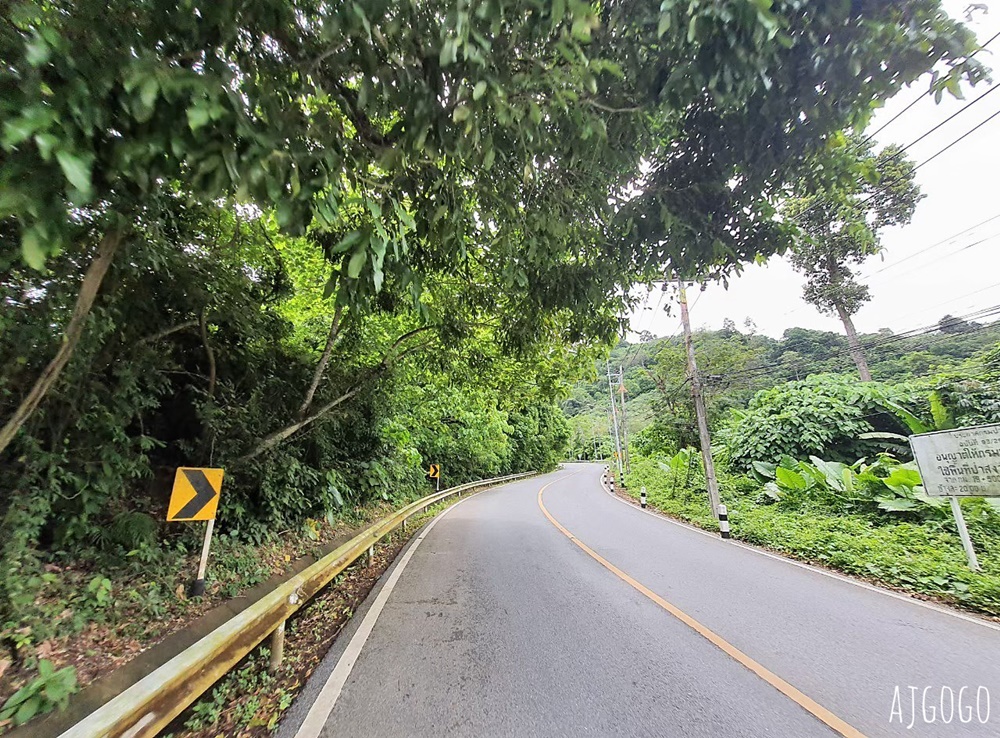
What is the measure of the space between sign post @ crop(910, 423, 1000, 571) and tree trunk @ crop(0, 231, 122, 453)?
9.30 m

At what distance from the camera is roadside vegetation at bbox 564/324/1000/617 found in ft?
22.1

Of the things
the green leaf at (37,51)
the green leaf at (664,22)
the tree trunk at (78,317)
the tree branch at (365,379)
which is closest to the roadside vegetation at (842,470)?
the green leaf at (664,22)

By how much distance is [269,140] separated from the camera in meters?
1.84

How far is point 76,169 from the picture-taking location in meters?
1.39

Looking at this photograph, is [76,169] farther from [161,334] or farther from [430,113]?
[161,334]

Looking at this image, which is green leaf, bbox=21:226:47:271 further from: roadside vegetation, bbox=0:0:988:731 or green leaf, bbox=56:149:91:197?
green leaf, bbox=56:149:91:197

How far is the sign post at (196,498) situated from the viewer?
158 inches

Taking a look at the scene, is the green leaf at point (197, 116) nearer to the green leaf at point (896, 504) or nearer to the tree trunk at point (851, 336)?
the green leaf at point (896, 504)

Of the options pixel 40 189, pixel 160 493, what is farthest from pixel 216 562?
pixel 40 189

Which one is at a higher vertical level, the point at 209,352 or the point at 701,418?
the point at 209,352

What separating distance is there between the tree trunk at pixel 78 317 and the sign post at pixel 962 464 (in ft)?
30.5

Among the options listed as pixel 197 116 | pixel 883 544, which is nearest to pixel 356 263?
pixel 197 116

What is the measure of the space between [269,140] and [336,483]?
310 inches

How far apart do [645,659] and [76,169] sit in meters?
4.48
